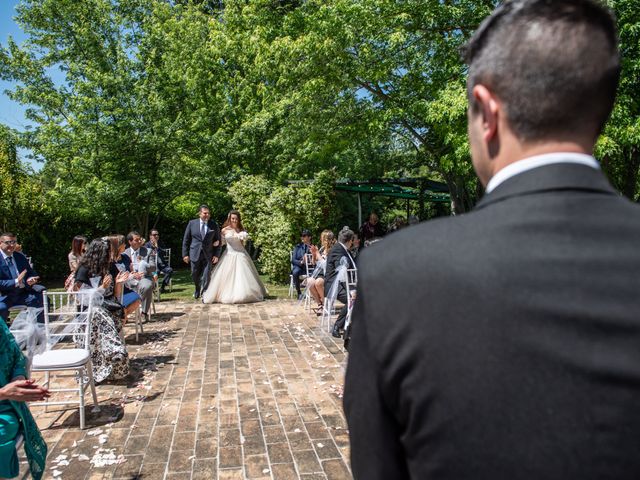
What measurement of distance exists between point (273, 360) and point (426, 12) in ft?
27.6

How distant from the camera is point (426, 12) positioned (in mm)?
10820

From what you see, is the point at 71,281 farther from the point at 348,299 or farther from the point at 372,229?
the point at 372,229

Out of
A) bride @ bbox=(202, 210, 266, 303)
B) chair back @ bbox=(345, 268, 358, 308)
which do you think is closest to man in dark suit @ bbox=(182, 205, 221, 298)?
bride @ bbox=(202, 210, 266, 303)

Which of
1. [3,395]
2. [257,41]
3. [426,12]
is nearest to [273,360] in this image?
[3,395]

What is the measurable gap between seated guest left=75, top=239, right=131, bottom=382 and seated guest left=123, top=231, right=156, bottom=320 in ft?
8.85

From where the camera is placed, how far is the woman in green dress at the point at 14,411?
118 inches

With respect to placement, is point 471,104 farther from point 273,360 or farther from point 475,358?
point 273,360

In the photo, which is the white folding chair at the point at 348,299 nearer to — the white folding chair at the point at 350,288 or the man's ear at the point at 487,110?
the white folding chair at the point at 350,288

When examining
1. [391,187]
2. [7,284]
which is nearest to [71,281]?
[7,284]

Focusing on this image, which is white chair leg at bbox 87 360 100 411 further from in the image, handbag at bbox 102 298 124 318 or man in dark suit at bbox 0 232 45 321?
man in dark suit at bbox 0 232 45 321

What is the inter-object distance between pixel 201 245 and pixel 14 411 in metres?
8.80

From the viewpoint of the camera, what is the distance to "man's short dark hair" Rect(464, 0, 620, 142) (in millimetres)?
880

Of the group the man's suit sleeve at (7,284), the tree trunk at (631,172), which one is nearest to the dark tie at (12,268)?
the man's suit sleeve at (7,284)

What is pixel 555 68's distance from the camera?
0.88 metres
